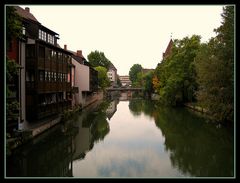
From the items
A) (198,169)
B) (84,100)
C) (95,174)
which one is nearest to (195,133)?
(198,169)

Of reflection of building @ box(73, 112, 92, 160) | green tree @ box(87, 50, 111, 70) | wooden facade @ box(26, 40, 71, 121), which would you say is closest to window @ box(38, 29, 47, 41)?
wooden facade @ box(26, 40, 71, 121)

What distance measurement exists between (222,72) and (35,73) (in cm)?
1710

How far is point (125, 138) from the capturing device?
83.6 ft

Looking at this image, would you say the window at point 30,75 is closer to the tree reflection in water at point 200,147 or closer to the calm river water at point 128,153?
the calm river water at point 128,153

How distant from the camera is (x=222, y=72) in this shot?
28.6 meters

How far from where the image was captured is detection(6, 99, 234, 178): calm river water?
16047 millimetres

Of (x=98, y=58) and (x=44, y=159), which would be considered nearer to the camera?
(x=44, y=159)

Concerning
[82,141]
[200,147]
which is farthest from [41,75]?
[200,147]

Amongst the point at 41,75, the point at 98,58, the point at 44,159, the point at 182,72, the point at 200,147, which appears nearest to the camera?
the point at 44,159

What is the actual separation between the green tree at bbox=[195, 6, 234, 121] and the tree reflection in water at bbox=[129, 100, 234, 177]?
225 cm

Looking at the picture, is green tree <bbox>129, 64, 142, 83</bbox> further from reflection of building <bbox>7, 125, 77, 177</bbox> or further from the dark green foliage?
the dark green foliage

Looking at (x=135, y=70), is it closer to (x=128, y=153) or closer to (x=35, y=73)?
(x=35, y=73)

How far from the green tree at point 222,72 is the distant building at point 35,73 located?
15425 mm

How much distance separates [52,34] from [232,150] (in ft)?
71.3
